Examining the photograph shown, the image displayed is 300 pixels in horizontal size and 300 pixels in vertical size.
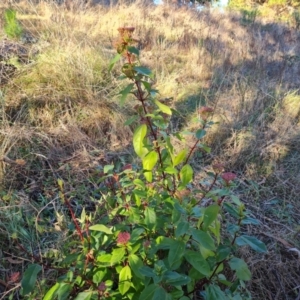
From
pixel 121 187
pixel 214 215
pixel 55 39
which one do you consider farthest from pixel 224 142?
pixel 55 39

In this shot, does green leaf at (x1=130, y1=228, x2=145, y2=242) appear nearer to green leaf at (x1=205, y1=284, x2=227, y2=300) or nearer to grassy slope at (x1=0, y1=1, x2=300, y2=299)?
green leaf at (x1=205, y1=284, x2=227, y2=300)

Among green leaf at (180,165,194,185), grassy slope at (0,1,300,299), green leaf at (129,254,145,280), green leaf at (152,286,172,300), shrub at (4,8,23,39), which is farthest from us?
shrub at (4,8,23,39)

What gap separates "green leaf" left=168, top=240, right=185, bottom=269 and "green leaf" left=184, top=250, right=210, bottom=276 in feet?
0.17

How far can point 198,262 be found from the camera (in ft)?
3.27

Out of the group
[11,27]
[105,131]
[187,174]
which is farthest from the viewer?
[11,27]

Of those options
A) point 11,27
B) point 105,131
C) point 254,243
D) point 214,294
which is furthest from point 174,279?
point 11,27

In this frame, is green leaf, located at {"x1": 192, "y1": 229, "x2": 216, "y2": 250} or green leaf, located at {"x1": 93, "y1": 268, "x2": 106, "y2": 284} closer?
green leaf, located at {"x1": 192, "y1": 229, "x2": 216, "y2": 250}

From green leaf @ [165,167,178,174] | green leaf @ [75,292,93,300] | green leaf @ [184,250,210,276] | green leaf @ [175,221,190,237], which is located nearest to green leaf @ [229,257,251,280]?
green leaf @ [184,250,210,276]

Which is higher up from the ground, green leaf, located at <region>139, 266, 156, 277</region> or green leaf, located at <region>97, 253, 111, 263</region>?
green leaf, located at <region>139, 266, 156, 277</region>

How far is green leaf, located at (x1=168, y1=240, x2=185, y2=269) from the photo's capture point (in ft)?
3.11

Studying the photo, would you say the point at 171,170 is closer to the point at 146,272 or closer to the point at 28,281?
the point at 146,272

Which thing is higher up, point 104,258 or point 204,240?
point 204,240

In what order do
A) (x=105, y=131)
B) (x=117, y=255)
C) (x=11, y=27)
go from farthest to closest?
(x=11, y=27) < (x=105, y=131) < (x=117, y=255)

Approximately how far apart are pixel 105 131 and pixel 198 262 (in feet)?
5.77
